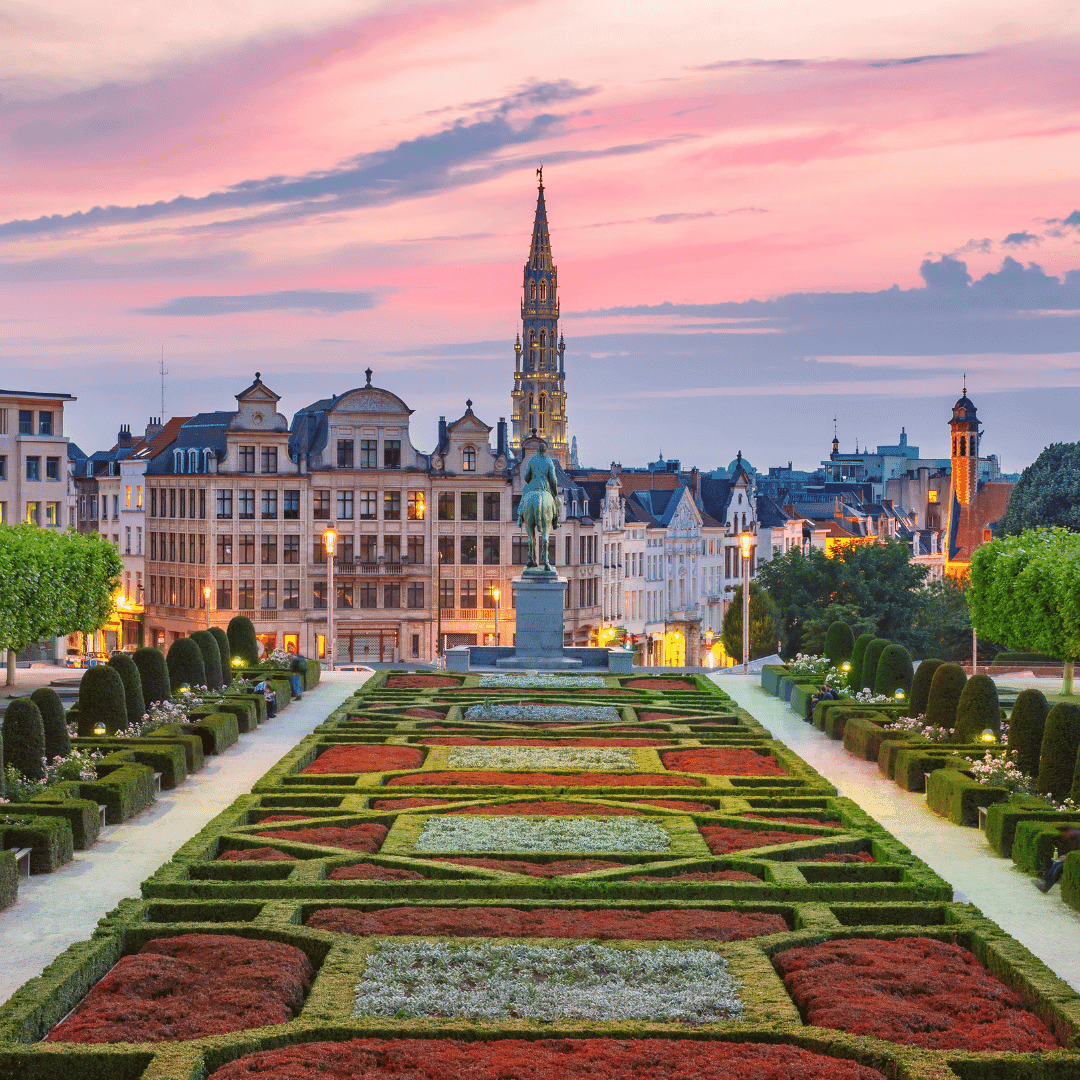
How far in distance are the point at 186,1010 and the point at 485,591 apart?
7719 cm

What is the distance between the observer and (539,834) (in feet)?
77.7

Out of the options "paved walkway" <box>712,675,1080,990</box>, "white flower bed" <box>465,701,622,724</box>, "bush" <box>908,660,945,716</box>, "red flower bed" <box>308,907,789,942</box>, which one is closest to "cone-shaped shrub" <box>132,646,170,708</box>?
"white flower bed" <box>465,701,622,724</box>

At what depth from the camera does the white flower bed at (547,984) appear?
15477 mm

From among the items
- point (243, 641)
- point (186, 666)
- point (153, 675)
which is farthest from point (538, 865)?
point (243, 641)

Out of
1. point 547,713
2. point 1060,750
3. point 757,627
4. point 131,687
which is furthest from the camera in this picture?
point 757,627

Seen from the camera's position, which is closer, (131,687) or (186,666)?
(131,687)

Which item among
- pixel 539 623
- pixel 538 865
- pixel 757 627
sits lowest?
pixel 538 865

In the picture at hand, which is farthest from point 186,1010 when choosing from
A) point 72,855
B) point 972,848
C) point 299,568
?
point 299,568

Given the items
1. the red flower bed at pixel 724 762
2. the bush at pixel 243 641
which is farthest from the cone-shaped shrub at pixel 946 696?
the bush at pixel 243 641

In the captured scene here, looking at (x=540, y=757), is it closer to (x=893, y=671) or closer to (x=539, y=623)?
(x=893, y=671)

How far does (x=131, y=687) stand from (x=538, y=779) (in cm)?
998

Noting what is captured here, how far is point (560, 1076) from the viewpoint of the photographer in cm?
1370

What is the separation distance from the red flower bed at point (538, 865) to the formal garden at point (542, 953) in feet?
0.18

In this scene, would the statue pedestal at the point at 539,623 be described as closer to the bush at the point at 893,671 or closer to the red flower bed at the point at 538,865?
the bush at the point at 893,671
